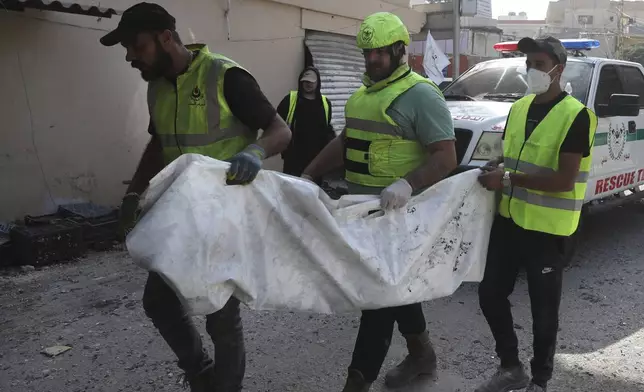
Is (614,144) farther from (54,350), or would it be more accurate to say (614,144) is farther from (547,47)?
(54,350)

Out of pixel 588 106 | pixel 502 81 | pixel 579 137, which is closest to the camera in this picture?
pixel 579 137

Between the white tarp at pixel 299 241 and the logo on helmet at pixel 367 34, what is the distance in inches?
27.2

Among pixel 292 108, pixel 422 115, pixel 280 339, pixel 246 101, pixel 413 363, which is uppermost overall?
pixel 246 101

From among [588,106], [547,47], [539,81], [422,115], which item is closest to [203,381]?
[422,115]

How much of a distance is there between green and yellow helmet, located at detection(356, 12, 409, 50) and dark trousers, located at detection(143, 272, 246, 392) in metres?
1.25

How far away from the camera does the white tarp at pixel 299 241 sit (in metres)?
2.18

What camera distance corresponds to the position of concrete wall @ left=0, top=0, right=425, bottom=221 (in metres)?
6.09

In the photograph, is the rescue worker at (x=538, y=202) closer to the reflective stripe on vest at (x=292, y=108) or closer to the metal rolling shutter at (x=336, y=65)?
the reflective stripe on vest at (x=292, y=108)

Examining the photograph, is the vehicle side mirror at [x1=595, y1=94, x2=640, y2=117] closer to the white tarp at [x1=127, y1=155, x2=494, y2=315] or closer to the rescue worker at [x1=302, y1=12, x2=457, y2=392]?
the white tarp at [x1=127, y1=155, x2=494, y2=315]

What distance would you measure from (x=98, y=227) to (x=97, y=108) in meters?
1.48

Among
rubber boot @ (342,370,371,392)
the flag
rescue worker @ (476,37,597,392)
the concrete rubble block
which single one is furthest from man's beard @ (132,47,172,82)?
the flag

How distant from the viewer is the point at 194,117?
8.52ft

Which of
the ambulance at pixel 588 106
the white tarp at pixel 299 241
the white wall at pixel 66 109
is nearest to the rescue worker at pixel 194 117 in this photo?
the white tarp at pixel 299 241

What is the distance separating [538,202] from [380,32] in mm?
1106
